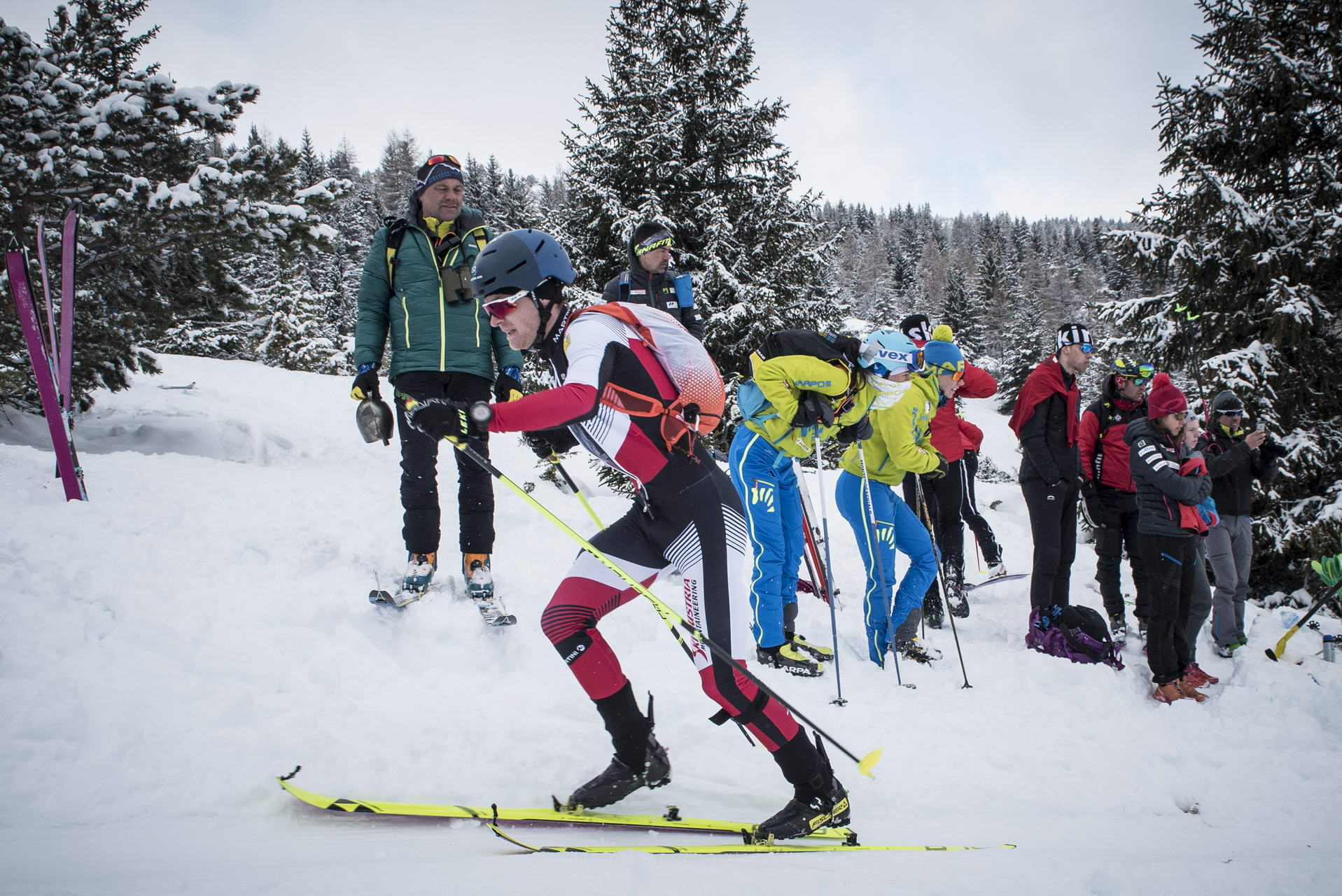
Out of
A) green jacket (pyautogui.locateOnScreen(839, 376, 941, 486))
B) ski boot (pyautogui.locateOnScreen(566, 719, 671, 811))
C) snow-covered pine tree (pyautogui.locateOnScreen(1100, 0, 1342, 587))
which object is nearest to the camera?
ski boot (pyautogui.locateOnScreen(566, 719, 671, 811))

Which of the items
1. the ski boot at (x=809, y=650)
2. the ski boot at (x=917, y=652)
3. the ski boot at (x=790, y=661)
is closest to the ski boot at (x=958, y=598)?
the ski boot at (x=917, y=652)

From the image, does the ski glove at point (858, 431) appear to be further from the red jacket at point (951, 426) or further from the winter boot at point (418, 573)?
the winter boot at point (418, 573)

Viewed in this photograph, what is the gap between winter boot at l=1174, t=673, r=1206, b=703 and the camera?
5.12 m

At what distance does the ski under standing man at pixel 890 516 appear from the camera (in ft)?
17.4

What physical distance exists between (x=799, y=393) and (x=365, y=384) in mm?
2846

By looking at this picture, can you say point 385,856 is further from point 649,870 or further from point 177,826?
point 649,870

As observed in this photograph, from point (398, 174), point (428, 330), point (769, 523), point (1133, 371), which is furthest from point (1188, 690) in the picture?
point (398, 174)

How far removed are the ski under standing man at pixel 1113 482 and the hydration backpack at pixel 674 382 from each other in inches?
197

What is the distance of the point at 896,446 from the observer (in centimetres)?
531

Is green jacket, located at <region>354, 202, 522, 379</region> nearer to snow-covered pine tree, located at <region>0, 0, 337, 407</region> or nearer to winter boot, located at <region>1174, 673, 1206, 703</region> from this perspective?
snow-covered pine tree, located at <region>0, 0, 337, 407</region>

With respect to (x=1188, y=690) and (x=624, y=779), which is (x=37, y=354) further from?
(x=1188, y=690)

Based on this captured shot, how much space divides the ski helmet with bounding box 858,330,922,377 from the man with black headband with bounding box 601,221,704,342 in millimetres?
1653

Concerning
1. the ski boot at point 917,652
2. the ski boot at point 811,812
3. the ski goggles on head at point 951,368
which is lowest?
the ski boot at point 811,812

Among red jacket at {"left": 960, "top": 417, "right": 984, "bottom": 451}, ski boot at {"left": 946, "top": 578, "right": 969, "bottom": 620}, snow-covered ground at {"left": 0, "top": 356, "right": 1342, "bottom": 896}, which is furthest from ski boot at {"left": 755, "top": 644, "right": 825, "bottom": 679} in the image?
red jacket at {"left": 960, "top": 417, "right": 984, "bottom": 451}
